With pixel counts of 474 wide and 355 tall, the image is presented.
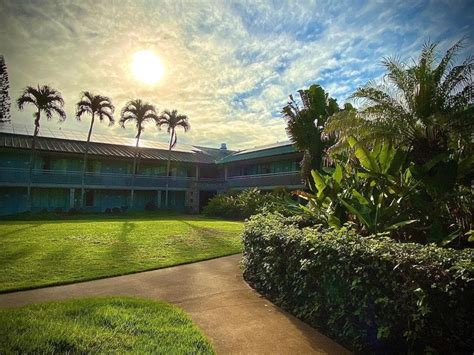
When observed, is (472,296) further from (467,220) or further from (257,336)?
(467,220)

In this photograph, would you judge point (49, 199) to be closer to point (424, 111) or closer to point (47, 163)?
point (47, 163)

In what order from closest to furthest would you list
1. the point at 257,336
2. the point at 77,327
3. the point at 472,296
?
the point at 472,296
the point at 77,327
the point at 257,336

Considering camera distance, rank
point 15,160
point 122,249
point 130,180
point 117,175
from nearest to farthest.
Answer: point 122,249 < point 15,160 < point 117,175 < point 130,180

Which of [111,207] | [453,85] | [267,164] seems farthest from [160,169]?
[453,85]

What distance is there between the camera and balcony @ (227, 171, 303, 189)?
26.1 m

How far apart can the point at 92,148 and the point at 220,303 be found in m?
28.4

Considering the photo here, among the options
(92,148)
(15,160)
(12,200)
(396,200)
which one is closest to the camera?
(396,200)

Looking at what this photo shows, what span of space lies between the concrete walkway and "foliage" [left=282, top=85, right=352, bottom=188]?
11544 millimetres

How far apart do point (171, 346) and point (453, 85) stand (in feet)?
37.5

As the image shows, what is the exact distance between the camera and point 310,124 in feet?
60.5

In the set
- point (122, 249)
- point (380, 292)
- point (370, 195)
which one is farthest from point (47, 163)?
point (380, 292)

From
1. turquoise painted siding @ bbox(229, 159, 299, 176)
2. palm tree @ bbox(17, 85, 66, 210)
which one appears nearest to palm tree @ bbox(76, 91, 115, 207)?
palm tree @ bbox(17, 85, 66, 210)

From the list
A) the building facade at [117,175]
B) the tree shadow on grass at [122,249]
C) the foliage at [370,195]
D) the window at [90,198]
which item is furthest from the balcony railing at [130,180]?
the foliage at [370,195]

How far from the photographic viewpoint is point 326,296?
15.0ft
